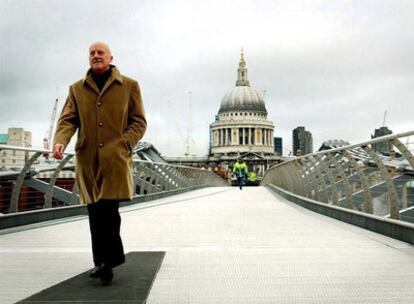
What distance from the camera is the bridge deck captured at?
12.8ft

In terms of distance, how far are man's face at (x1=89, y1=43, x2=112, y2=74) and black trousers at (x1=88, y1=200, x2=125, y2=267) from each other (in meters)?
0.92

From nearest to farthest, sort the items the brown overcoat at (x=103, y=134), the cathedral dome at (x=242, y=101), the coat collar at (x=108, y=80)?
the brown overcoat at (x=103, y=134)
the coat collar at (x=108, y=80)
the cathedral dome at (x=242, y=101)

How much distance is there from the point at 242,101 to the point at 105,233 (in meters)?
164

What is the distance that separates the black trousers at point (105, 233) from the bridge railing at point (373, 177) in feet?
10.9

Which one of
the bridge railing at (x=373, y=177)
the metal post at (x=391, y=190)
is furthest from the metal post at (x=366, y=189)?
the metal post at (x=391, y=190)

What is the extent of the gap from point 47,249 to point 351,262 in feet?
9.60

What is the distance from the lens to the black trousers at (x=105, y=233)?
4250 millimetres

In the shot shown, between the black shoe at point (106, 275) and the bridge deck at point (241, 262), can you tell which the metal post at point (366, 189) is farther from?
the black shoe at point (106, 275)

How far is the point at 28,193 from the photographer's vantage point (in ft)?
31.2

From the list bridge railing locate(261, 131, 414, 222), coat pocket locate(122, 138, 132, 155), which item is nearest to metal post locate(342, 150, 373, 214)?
bridge railing locate(261, 131, 414, 222)

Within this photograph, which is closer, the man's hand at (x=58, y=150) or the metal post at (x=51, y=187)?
the man's hand at (x=58, y=150)

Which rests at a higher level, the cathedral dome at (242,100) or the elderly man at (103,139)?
the cathedral dome at (242,100)

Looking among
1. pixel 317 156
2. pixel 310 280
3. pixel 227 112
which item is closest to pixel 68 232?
pixel 310 280

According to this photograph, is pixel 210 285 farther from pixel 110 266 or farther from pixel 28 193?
pixel 28 193
